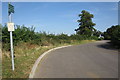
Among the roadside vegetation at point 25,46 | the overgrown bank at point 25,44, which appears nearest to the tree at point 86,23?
the roadside vegetation at point 25,46

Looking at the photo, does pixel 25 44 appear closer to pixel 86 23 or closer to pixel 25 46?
pixel 25 46

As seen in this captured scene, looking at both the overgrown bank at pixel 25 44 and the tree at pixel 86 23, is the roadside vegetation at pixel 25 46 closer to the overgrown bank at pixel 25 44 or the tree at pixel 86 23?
the overgrown bank at pixel 25 44

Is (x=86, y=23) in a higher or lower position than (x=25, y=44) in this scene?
higher

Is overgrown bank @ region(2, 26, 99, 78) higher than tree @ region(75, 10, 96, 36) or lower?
lower

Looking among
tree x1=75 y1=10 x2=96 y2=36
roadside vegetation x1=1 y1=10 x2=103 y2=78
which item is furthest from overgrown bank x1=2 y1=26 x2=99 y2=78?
tree x1=75 y1=10 x2=96 y2=36

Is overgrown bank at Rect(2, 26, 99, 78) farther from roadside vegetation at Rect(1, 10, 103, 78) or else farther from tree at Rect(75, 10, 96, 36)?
tree at Rect(75, 10, 96, 36)

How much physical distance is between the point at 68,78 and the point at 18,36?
8843 mm

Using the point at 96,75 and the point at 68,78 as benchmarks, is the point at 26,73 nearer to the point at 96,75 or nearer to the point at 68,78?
the point at 68,78

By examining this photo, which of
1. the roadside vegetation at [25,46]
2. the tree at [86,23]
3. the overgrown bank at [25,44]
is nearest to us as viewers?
the roadside vegetation at [25,46]

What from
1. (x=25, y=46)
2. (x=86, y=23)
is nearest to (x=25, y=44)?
(x=25, y=46)

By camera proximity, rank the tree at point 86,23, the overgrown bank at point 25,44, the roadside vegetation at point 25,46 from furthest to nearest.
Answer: the tree at point 86,23
the overgrown bank at point 25,44
the roadside vegetation at point 25,46

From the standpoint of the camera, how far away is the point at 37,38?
17.1 meters

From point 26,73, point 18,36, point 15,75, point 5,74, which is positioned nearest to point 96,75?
point 26,73

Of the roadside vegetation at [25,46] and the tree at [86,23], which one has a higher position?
the tree at [86,23]
